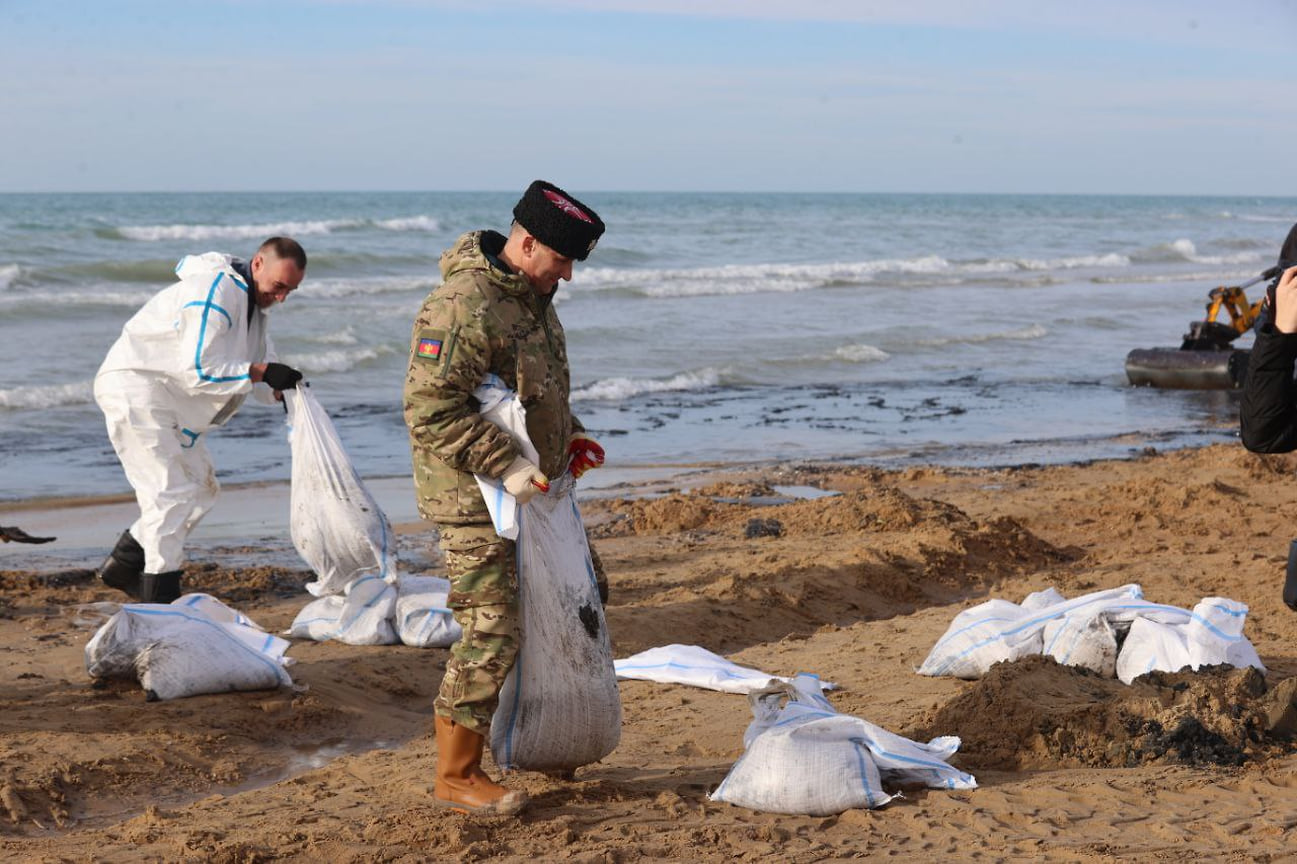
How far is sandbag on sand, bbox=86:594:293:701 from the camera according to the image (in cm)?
537

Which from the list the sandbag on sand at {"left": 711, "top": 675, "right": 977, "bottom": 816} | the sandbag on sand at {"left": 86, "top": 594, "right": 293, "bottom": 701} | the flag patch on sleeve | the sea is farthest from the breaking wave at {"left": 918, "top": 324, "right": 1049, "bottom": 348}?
the flag patch on sleeve

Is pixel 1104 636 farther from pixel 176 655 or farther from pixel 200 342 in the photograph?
pixel 200 342

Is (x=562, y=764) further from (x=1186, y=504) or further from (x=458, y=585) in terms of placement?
(x=1186, y=504)

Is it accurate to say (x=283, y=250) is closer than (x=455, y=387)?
No

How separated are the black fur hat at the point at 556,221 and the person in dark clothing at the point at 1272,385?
67.1 inches

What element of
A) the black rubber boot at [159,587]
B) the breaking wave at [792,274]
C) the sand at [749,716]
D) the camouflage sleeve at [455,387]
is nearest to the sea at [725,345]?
the breaking wave at [792,274]

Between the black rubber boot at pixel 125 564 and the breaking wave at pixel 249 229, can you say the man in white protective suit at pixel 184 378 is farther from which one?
the breaking wave at pixel 249 229

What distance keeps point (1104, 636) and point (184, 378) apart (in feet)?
13.2

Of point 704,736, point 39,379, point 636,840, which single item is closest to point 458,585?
point 636,840

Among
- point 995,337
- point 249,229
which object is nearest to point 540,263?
point 995,337

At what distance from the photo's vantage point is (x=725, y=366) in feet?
55.5

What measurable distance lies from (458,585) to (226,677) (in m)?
2.12

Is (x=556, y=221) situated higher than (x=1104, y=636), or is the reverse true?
(x=556, y=221)

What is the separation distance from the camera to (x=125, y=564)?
654 centimetres
